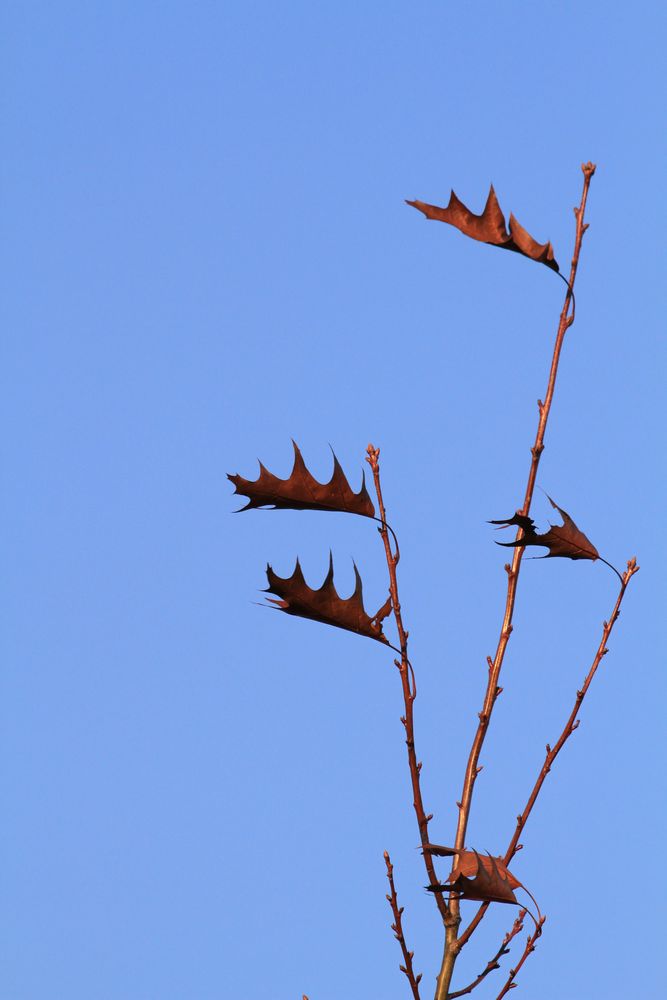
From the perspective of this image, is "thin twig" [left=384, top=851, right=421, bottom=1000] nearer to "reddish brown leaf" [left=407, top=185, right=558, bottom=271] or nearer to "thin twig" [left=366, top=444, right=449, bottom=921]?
"thin twig" [left=366, top=444, right=449, bottom=921]

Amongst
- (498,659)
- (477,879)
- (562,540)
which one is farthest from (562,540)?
(477,879)

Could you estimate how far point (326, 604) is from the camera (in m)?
2.96

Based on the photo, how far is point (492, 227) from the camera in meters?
3.18

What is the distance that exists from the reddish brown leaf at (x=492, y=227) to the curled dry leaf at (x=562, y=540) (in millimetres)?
694

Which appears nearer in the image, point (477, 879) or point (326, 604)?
point (477, 879)

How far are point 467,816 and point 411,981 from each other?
432mm

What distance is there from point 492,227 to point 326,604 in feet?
3.72

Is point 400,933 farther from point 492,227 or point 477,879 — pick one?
point 492,227

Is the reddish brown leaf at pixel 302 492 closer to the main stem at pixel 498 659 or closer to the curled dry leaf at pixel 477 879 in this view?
the main stem at pixel 498 659

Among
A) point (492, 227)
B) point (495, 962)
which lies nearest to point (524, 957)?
point (495, 962)

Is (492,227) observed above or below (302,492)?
above

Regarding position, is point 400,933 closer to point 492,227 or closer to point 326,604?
point 326,604

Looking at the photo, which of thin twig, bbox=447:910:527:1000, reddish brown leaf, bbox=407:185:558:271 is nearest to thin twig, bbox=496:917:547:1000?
thin twig, bbox=447:910:527:1000

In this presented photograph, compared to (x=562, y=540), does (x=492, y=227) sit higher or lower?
higher
